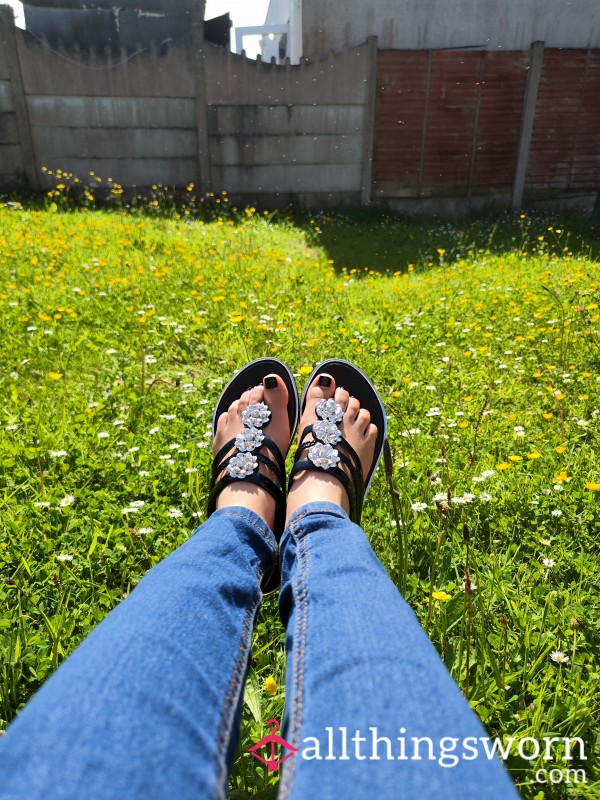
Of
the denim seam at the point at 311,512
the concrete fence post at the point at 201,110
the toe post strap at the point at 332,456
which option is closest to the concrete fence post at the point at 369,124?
the concrete fence post at the point at 201,110

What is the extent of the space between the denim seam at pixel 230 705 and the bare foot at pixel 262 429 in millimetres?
450

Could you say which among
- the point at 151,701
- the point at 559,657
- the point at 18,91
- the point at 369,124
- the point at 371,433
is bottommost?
the point at 559,657

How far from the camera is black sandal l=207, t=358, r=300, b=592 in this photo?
158cm

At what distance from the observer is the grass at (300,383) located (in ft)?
4.42

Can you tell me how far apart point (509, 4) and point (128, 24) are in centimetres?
761

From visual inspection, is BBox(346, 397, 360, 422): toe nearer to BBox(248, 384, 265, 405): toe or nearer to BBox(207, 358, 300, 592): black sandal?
BBox(207, 358, 300, 592): black sandal

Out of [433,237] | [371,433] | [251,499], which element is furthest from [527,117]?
[251,499]

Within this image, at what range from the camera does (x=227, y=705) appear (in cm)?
83

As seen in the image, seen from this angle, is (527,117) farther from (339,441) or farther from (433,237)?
(339,441)

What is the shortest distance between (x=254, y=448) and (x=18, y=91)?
7207 millimetres

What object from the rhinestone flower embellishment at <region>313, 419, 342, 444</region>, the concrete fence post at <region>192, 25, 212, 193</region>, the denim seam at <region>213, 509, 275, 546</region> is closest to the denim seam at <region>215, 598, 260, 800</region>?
the denim seam at <region>213, 509, 275, 546</region>

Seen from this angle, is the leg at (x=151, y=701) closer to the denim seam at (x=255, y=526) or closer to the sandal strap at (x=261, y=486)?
the denim seam at (x=255, y=526)

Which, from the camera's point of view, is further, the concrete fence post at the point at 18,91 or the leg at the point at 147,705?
the concrete fence post at the point at 18,91

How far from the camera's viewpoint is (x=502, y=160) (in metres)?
8.45
